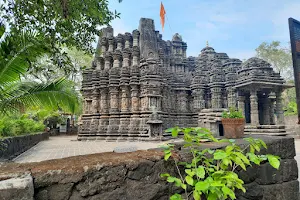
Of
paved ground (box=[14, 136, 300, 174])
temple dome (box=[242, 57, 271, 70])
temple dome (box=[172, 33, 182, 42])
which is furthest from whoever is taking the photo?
temple dome (box=[172, 33, 182, 42])

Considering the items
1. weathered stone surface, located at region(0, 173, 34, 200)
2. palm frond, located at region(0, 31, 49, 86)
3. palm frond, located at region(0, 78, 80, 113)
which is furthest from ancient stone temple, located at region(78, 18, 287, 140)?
weathered stone surface, located at region(0, 173, 34, 200)

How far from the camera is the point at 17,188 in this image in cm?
133

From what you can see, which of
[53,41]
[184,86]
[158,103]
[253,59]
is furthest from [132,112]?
[53,41]

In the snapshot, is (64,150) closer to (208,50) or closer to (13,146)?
(13,146)

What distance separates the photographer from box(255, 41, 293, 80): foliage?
32.4 metres

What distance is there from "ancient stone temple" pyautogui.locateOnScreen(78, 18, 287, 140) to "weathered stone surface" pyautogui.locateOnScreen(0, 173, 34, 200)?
10878 millimetres

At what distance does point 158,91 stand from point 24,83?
8996 mm

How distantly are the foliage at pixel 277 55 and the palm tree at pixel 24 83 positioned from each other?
35.2m

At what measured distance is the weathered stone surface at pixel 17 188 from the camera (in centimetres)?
130

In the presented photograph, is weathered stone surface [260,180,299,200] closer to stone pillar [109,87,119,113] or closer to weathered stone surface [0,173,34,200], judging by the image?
weathered stone surface [0,173,34,200]

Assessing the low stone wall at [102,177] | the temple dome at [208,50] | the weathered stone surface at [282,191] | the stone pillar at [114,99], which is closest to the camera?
the low stone wall at [102,177]

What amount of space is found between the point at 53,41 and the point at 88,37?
0.95 m

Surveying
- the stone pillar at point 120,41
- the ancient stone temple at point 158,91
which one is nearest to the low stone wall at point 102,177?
the ancient stone temple at point 158,91

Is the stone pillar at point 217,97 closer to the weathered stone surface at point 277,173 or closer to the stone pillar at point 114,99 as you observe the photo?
the stone pillar at point 114,99
